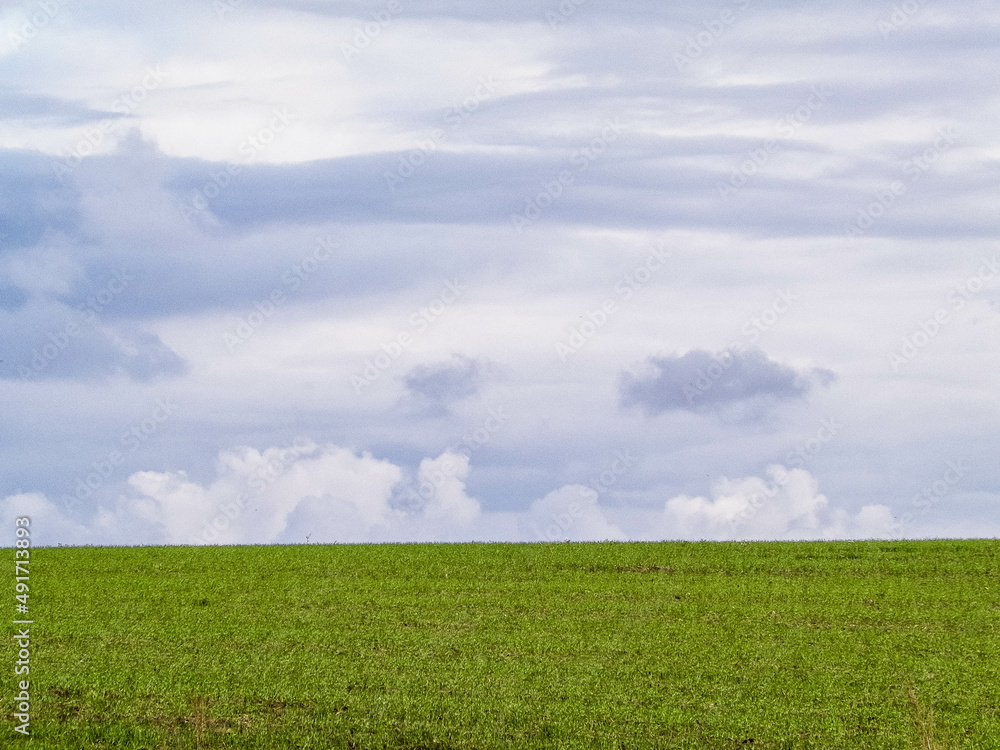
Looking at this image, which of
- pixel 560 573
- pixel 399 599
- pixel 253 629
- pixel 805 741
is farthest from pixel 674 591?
pixel 805 741

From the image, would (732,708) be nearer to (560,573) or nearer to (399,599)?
(399,599)

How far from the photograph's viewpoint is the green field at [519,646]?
75.0 feet

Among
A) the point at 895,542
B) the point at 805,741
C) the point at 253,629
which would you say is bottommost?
the point at 805,741

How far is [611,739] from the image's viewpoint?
22172 millimetres

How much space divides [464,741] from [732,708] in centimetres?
604

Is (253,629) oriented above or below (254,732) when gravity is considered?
above

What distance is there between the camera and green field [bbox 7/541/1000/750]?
22859mm

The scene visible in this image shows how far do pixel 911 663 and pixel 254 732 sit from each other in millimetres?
16531

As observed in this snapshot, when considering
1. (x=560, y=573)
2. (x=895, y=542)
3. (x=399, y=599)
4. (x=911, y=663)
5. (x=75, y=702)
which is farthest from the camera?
(x=895, y=542)

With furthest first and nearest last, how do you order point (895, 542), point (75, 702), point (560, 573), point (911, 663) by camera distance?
point (895, 542)
point (560, 573)
point (911, 663)
point (75, 702)

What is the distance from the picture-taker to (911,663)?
1161 inches

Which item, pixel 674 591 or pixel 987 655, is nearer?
pixel 987 655

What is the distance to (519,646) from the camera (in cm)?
3078

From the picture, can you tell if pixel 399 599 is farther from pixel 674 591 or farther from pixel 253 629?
pixel 674 591
